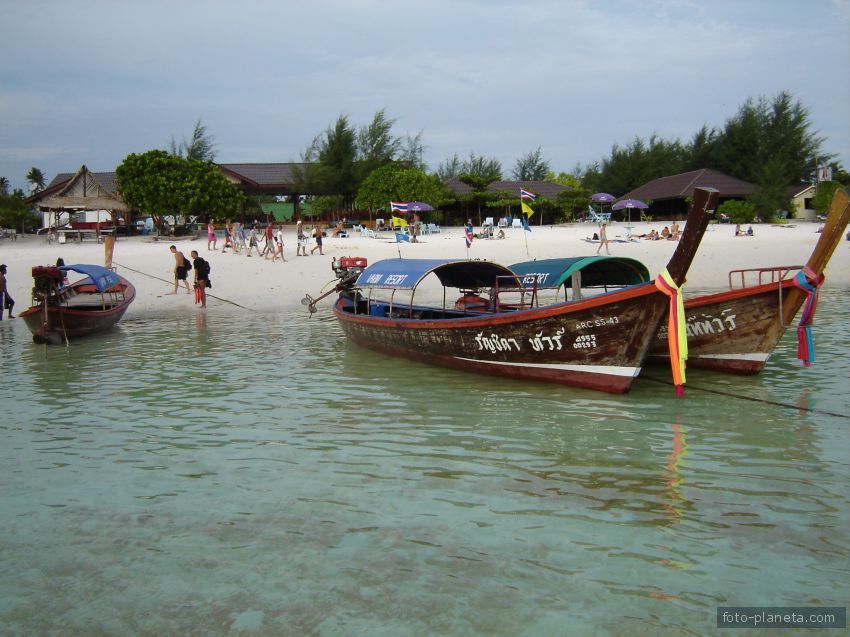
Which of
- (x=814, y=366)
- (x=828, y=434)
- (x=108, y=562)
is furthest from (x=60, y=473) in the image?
(x=814, y=366)

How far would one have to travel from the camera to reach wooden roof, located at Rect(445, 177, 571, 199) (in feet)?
151

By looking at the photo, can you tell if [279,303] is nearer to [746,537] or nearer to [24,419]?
[24,419]

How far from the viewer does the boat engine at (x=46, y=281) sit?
14641 mm

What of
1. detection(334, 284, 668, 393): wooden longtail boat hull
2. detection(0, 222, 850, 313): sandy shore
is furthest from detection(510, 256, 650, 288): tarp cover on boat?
detection(0, 222, 850, 313): sandy shore

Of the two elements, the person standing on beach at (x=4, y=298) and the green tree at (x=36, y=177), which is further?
the green tree at (x=36, y=177)

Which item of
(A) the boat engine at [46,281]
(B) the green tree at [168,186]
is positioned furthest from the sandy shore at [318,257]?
(A) the boat engine at [46,281]

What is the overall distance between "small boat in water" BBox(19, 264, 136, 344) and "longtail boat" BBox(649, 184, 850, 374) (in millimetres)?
11536

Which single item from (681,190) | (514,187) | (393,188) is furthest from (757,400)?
(514,187)

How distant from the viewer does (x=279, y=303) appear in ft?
72.0

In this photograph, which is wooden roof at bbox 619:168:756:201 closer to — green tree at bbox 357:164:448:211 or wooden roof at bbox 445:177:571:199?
wooden roof at bbox 445:177:571:199

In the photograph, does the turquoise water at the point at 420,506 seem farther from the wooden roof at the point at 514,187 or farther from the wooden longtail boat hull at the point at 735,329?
the wooden roof at the point at 514,187

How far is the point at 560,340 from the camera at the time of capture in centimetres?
994

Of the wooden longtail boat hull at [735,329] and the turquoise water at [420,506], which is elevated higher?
the wooden longtail boat hull at [735,329]

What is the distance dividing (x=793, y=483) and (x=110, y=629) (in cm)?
549
